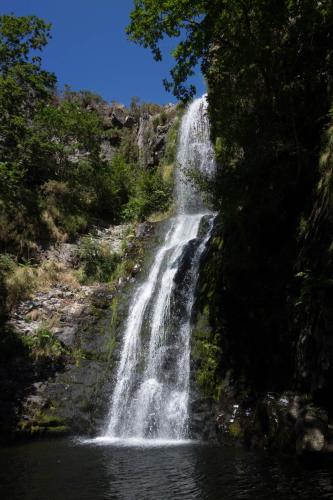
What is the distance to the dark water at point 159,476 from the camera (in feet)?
20.2

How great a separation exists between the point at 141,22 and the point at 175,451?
34.1 ft

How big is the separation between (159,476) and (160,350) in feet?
19.0

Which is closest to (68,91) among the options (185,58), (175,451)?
(185,58)

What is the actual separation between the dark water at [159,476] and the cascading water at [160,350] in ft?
6.13

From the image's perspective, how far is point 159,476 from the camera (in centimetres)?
714

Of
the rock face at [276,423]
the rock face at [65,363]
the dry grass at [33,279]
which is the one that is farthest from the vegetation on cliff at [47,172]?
the rock face at [276,423]

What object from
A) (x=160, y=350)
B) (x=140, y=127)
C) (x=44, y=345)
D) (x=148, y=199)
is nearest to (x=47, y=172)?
(x=148, y=199)

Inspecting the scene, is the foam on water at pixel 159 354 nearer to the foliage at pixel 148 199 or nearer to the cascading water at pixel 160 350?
the cascading water at pixel 160 350

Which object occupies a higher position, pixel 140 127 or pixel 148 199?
pixel 140 127

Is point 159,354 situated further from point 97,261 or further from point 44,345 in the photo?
point 97,261

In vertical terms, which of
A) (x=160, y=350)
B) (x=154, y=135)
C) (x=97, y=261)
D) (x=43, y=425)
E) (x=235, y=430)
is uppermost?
(x=154, y=135)

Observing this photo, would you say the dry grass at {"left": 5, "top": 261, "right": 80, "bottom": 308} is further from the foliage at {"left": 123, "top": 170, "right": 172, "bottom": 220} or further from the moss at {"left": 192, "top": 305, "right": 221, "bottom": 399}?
the foliage at {"left": 123, "top": 170, "right": 172, "bottom": 220}

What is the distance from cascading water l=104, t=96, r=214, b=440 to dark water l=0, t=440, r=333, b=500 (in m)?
1.87

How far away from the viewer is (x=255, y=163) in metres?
11.0
